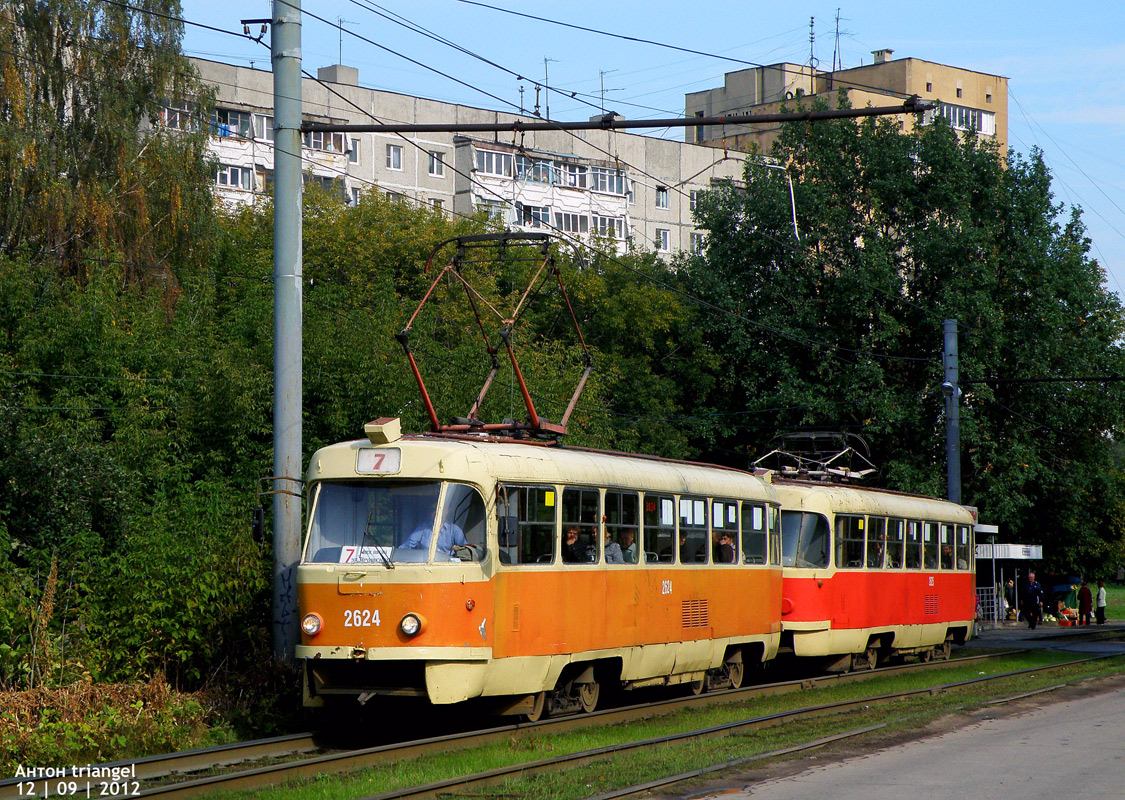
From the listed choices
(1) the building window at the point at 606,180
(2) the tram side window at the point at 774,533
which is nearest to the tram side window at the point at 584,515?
(2) the tram side window at the point at 774,533

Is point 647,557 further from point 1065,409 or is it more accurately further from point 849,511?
point 1065,409

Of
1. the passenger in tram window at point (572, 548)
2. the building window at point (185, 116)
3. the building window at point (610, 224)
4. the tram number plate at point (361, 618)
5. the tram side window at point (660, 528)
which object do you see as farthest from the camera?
the building window at point (610, 224)

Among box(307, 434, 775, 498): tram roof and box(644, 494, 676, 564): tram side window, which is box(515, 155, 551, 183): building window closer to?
box(644, 494, 676, 564): tram side window

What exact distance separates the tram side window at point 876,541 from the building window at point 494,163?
44.0 metres

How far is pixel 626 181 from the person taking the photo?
7400cm

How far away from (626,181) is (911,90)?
74.9 feet

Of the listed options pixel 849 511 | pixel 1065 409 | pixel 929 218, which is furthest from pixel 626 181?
pixel 849 511

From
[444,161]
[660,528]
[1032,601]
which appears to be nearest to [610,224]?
[444,161]

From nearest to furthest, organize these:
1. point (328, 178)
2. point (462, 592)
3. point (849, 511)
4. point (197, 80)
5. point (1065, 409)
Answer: point (462, 592) < point (849, 511) < point (197, 80) < point (1065, 409) < point (328, 178)

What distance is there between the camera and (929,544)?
2509 centimetres

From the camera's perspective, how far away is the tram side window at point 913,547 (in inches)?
947

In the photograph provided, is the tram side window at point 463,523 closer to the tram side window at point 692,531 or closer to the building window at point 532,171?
the tram side window at point 692,531

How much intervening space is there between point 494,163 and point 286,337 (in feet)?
170

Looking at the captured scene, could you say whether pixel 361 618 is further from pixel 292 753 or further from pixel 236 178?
pixel 236 178
